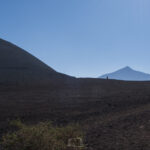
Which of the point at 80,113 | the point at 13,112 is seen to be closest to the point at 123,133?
the point at 80,113

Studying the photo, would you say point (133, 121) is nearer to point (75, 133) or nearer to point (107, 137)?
point (107, 137)

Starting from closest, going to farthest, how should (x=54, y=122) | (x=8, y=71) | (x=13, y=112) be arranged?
(x=54, y=122)
(x=13, y=112)
(x=8, y=71)

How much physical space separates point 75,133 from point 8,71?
44.3m

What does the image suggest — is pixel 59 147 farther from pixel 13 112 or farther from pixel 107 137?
pixel 13 112

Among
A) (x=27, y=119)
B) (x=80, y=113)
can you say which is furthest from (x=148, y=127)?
(x=27, y=119)

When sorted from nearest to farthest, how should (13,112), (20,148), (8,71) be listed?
1. (20,148)
2. (13,112)
3. (8,71)

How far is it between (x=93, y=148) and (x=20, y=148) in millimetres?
2368

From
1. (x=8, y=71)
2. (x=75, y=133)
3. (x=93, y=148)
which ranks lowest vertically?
(x=93, y=148)

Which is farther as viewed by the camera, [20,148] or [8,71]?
[8,71]

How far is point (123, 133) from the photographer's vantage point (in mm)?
7797

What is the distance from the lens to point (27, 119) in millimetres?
11672

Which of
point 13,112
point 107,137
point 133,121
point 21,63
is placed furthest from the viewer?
point 21,63

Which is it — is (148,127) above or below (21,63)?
below

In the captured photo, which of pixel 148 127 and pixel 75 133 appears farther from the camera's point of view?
pixel 148 127
